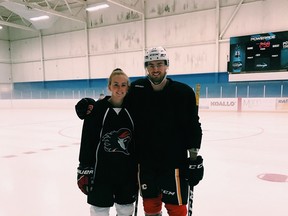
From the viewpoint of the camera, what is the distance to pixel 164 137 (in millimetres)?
1710

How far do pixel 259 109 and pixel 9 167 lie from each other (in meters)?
10.4

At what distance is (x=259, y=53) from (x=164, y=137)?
1216 centimetres

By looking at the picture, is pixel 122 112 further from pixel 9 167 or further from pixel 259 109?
pixel 259 109

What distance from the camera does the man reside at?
5.59 feet

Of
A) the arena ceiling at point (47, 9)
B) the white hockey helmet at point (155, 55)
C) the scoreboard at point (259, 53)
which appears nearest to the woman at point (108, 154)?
the white hockey helmet at point (155, 55)

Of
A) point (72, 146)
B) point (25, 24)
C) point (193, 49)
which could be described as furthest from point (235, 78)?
point (25, 24)

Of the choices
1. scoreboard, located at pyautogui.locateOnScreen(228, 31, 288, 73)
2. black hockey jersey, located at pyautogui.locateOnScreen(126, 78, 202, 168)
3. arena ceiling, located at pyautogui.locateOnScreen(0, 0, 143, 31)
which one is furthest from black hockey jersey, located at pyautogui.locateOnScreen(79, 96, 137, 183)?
arena ceiling, located at pyautogui.locateOnScreen(0, 0, 143, 31)

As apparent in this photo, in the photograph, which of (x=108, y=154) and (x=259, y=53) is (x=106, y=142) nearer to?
(x=108, y=154)

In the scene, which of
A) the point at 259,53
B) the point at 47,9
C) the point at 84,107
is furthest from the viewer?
the point at 47,9

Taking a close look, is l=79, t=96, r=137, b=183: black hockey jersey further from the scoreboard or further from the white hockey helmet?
the scoreboard

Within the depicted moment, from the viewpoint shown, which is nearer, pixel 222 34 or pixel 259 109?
pixel 259 109

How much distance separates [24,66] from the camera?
2141cm

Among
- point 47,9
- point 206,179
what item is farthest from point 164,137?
point 47,9

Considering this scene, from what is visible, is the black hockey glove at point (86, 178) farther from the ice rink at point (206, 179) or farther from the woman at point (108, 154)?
the ice rink at point (206, 179)
